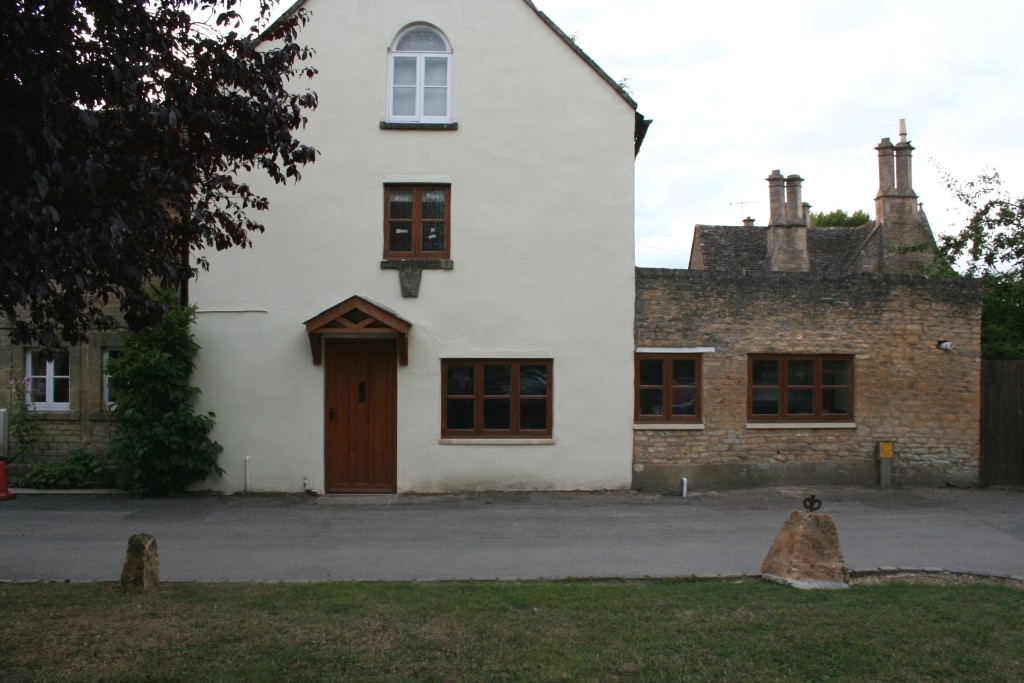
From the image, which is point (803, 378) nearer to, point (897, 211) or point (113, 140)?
point (113, 140)

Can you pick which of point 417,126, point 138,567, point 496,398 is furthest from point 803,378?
point 138,567

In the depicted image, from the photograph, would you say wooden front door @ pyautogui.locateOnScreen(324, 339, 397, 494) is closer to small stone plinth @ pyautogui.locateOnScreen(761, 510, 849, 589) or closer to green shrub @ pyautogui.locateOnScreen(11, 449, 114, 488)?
green shrub @ pyautogui.locateOnScreen(11, 449, 114, 488)

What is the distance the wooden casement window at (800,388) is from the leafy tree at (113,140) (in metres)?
9.33

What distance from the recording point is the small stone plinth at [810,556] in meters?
7.51

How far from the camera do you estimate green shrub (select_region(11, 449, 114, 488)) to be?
1325 cm

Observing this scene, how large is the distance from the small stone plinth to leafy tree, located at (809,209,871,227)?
4832 centimetres

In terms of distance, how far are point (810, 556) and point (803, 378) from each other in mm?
6767

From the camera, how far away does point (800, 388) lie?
1380cm

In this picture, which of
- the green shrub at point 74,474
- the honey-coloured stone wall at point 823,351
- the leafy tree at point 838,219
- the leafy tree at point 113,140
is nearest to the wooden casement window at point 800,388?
the honey-coloured stone wall at point 823,351

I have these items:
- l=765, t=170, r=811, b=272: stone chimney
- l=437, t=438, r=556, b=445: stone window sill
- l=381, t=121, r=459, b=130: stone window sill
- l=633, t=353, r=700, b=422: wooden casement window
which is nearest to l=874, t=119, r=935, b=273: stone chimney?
l=765, t=170, r=811, b=272: stone chimney

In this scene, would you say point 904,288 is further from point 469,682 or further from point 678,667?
point 469,682

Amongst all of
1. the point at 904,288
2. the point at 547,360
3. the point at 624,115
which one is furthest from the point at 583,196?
the point at 904,288

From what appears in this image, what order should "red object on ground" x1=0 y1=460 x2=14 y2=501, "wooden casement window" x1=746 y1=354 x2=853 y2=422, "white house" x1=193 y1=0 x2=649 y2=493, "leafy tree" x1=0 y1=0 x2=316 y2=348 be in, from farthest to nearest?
"wooden casement window" x1=746 y1=354 x2=853 y2=422, "white house" x1=193 y1=0 x2=649 y2=493, "red object on ground" x1=0 y1=460 x2=14 y2=501, "leafy tree" x1=0 y1=0 x2=316 y2=348

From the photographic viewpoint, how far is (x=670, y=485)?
13.3 m
